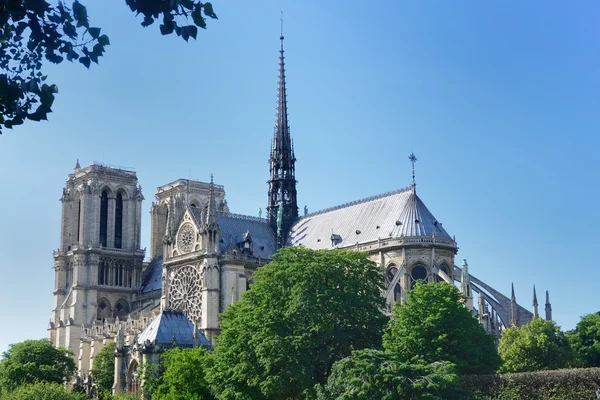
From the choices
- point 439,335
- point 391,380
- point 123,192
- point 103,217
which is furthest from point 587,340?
point 123,192

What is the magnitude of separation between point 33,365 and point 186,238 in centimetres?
1695

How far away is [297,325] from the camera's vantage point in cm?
5238

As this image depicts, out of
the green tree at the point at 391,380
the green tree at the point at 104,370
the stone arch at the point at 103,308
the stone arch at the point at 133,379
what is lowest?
the green tree at the point at 391,380

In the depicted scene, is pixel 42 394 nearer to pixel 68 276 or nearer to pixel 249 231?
pixel 249 231

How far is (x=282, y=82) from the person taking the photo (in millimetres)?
97188

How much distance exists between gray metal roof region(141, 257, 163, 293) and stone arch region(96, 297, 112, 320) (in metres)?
4.66

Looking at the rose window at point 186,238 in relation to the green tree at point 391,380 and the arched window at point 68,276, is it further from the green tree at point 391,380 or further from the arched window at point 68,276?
the green tree at point 391,380

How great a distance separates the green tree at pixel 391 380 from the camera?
43.8 meters

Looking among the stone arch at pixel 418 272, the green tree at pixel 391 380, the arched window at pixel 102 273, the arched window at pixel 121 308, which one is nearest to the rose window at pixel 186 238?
the stone arch at pixel 418 272

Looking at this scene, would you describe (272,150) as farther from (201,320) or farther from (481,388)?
(481,388)

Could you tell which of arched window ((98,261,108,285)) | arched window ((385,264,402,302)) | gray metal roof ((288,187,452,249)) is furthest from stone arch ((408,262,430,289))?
arched window ((98,261,108,285))

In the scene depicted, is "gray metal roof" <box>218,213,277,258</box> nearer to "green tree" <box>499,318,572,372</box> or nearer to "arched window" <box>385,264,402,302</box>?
"arched window" <box>385,264,402,302</box>

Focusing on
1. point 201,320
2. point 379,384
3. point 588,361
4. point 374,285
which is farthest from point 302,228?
point 379,384

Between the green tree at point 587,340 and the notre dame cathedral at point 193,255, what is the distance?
3.45m
